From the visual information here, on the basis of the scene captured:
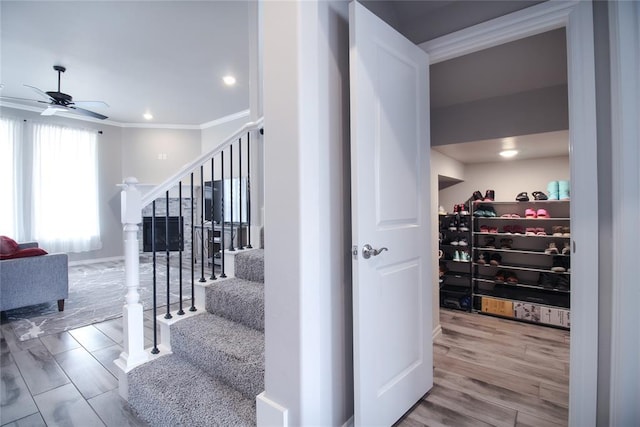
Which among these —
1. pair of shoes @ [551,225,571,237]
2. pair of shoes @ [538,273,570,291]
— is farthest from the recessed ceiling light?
pair of shoes @ [538,273,570,291]

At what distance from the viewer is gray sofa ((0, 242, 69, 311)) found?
9.67ft

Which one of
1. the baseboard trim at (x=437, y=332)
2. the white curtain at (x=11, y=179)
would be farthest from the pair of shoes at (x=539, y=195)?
the white curtain at (x=11, y=179)

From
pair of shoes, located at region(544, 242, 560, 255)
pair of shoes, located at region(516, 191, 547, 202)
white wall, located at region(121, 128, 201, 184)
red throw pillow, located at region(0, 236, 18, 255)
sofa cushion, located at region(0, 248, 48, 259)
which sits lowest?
pair of shoes, located at region(544, 242, 560, 255)

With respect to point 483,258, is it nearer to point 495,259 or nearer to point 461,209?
point 495,259

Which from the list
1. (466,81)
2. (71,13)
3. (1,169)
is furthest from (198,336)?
(1,169)

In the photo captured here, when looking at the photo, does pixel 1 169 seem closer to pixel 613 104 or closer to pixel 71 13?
pixel 71 13

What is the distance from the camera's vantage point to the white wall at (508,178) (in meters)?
3.66

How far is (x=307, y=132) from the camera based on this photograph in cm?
122

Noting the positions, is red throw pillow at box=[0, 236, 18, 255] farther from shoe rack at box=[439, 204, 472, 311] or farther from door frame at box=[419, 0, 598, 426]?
shoe rack at box=[439, 204, 472, 311]

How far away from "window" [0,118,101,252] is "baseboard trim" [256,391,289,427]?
6102 mm

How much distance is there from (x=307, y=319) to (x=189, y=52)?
3797 millimetres

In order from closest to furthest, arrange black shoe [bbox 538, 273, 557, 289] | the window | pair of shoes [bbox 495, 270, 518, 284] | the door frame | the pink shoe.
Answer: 1. the door frame
2. black shoe [bbox 538, 273, 557, 289]
3. the pink shoe
4. pair of shoes [bbox 495, 270, 518, 284]
5. the window

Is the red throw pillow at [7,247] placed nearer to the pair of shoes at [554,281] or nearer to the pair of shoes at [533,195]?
the pair of shoes at [533,195]

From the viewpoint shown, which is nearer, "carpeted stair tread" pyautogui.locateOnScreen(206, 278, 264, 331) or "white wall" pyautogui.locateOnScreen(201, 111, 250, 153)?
"carpeted stair tread" pyautogui.locateOnScreen(206, 278, 264, 331)
